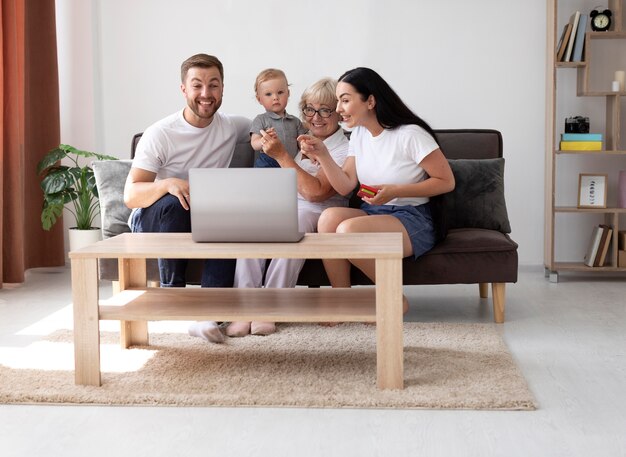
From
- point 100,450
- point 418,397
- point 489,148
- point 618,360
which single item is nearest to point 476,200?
point 489,148

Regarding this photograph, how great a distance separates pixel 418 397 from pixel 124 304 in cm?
95

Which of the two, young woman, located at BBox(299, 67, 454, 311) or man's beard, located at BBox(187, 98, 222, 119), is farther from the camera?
man's beard, located at BBox(187, 98, 222, 119)

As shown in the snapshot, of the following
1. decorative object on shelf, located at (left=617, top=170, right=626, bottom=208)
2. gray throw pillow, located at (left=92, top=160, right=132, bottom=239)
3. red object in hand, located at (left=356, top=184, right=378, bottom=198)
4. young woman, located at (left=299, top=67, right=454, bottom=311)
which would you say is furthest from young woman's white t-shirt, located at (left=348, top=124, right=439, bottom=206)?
decorative object on shelf, located at (left=617, top=170, right=626, bottom=208)

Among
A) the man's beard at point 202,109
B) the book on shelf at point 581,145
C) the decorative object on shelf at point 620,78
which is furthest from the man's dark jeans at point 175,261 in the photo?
the decorative object on shelf at point 620,78

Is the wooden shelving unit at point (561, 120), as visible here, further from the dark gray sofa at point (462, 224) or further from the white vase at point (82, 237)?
the white vase at point (82, 237)

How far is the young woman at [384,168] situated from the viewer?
3.38m

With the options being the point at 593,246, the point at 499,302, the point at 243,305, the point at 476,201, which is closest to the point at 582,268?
the point at 593,246

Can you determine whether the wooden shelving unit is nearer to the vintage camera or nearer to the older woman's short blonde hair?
the vintage camera

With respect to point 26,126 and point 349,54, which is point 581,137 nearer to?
point 349,54

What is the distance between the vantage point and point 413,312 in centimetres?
391

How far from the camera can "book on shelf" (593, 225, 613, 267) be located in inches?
188

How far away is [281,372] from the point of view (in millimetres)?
2812

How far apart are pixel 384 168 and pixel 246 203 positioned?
34.4 inches

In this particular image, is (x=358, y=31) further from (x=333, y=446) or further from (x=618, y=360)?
(x=333, y=446)
